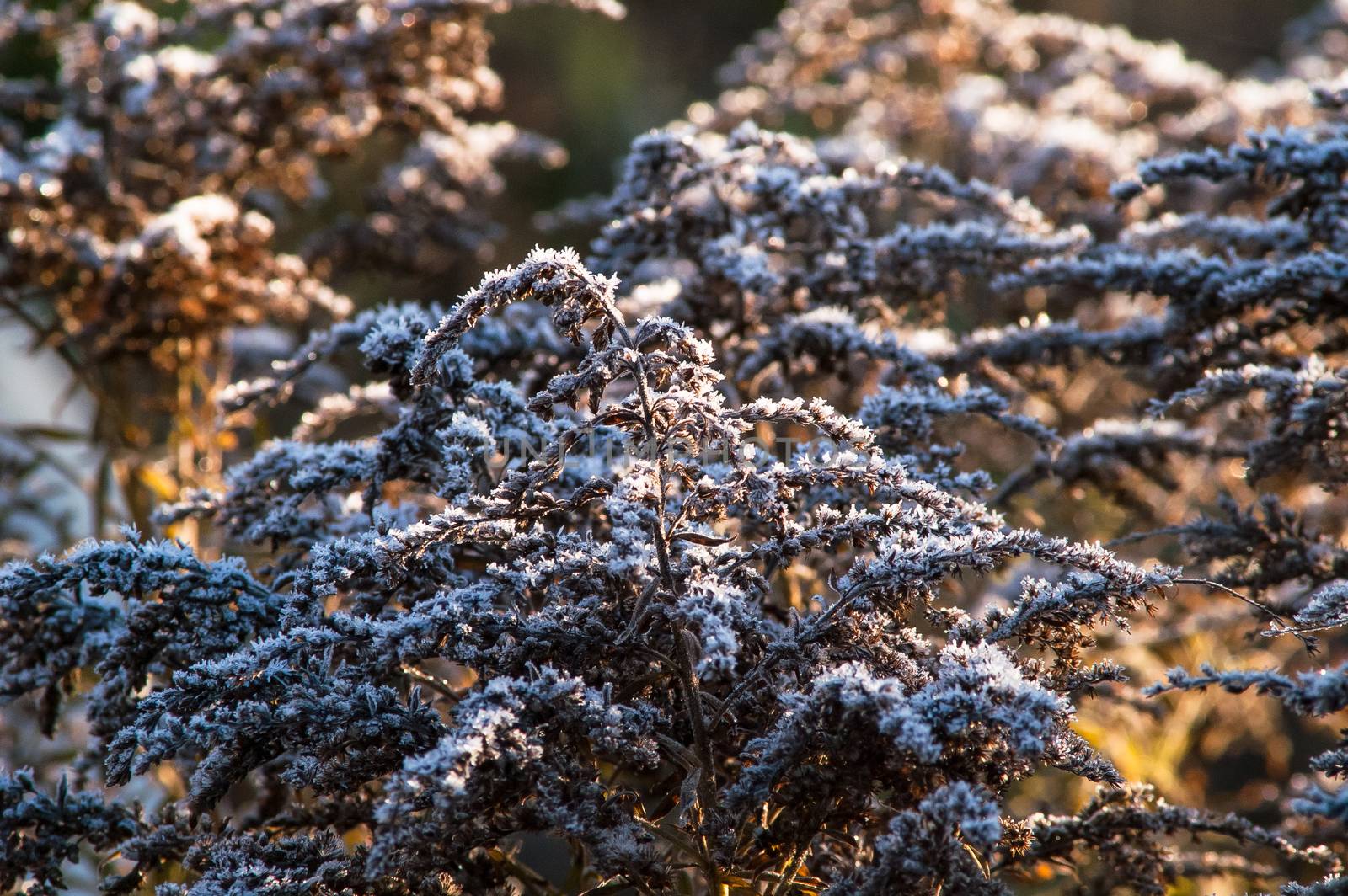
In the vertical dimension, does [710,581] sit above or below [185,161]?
below

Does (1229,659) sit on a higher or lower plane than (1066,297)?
lower

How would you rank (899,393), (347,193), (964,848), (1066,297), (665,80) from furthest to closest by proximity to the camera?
1. (665,80)
2. (347,193)
3. (1066,297)
4. (899,393)
5. (964,848)

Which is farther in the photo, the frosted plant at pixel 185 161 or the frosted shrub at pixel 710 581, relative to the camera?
the frosted plant at pixel 185 161

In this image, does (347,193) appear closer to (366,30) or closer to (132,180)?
(132,180)

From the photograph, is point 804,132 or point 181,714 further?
point 804,132

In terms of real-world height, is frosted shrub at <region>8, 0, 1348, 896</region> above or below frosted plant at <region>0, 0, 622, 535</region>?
below

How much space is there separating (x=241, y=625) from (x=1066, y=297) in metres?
3.10

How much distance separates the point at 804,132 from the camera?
27.9 ft

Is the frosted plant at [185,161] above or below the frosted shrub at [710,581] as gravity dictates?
above

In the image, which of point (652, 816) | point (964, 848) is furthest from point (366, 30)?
point (964, 848)

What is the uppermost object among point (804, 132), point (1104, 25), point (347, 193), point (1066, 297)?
point (1104, 25)

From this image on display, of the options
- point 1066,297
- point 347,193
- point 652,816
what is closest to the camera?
point 652,816

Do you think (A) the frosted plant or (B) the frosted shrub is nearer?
(B) the frosted shrub

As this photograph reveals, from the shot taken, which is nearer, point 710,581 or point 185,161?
point 710,581
